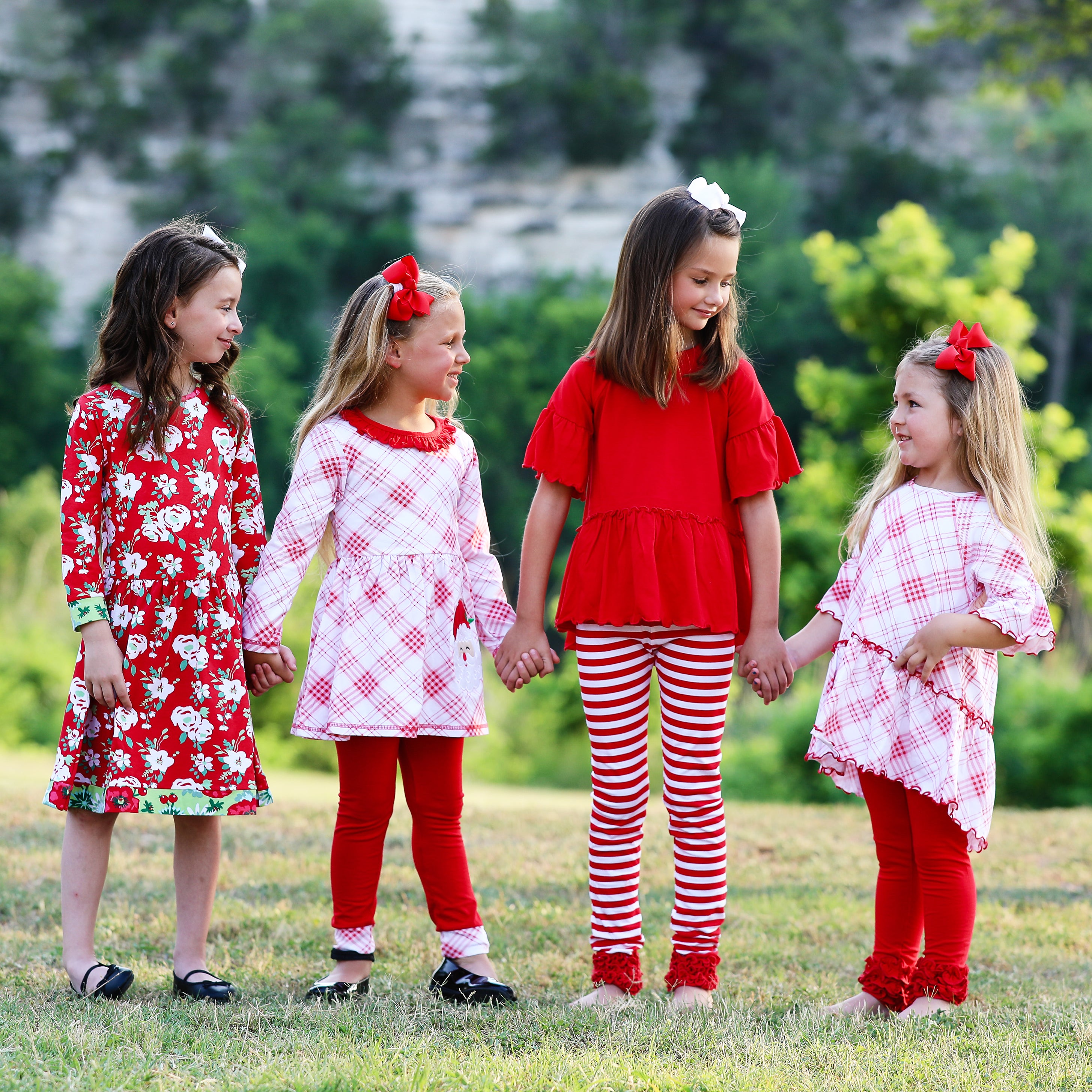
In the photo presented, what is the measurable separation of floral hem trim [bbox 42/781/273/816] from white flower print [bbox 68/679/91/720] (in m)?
0.05

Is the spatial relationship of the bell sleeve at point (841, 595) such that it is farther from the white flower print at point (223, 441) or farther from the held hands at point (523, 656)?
the white flower print at point (223, 441)

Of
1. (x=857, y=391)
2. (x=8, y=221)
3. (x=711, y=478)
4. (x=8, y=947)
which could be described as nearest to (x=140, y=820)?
(x=8, y=947)

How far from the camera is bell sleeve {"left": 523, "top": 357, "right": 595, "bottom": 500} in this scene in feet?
8.68

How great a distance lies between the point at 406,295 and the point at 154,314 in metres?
0.53

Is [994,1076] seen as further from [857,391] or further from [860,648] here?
[857,391]

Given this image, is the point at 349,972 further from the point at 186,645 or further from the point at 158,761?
the point at 186,645

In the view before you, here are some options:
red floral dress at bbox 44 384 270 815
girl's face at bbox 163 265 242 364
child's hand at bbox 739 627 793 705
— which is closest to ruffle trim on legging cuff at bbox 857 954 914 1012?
child's hand at bbox 739 627 793 705

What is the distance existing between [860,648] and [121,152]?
41.2 m

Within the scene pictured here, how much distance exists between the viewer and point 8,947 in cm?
301

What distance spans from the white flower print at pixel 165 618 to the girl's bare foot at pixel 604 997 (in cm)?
112

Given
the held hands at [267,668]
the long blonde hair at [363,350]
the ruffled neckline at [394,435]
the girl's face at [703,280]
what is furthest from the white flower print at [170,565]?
the girl's face at [703,280]

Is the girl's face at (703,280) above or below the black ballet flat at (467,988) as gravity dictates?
above

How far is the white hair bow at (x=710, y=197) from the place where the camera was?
→ 8.58 ft

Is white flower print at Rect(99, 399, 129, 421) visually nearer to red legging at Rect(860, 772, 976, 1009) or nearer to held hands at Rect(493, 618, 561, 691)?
held hands at Rect(493, 618, 561, 691)
